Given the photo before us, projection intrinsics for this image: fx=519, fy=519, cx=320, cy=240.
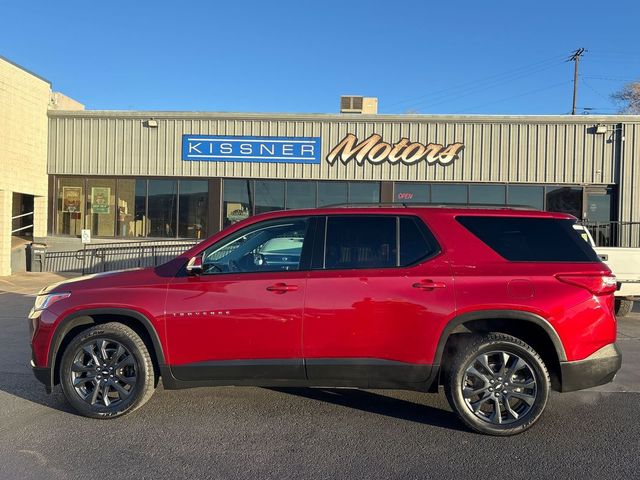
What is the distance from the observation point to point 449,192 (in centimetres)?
1700

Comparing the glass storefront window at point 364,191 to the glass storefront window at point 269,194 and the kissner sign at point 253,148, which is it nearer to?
the kissner sign at point 253,148

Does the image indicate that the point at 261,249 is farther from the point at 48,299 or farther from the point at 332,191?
the point at 332,191

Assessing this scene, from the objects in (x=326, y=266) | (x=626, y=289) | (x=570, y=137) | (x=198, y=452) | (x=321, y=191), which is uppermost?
(x=570, y=137)

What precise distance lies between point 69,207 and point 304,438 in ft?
54.2

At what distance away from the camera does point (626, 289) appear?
8.55m

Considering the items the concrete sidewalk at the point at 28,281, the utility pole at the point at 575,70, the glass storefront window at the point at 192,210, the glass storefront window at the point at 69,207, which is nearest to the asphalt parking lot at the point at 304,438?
the concrete sidewalk at the point at 28,281

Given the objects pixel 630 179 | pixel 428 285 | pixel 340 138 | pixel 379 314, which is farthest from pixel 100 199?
pixel 630 179

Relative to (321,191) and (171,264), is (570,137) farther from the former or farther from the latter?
(171,264)

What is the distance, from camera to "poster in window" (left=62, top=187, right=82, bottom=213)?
17.9 meters

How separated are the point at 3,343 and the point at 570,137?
1617 cm

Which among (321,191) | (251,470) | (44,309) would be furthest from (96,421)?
(321,191)

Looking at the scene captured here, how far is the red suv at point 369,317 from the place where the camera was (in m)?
4.03

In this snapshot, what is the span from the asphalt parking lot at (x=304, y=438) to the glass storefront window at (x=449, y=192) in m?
12.1

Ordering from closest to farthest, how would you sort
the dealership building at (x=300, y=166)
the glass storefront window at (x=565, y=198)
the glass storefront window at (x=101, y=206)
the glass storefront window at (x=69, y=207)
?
the dealership building at (x=300, y=166), the glass storefront window at (x=565, y=198), the glass storefront window at (x=101, y=206), the glass storefront window at (x=69, y=207)
